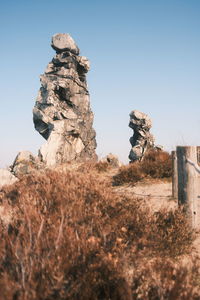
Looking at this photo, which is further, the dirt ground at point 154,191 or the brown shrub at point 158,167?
the brown shrub at point 158,167

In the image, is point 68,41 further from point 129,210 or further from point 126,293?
point 126,293

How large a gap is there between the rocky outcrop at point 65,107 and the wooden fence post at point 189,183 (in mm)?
23098

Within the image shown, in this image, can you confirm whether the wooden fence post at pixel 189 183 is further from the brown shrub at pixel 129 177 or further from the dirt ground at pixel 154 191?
the brown shrub at pixel 129 177

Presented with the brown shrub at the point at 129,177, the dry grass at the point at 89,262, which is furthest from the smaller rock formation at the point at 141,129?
the dry grass at the point at 89,262

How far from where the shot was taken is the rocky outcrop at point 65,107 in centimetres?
2987

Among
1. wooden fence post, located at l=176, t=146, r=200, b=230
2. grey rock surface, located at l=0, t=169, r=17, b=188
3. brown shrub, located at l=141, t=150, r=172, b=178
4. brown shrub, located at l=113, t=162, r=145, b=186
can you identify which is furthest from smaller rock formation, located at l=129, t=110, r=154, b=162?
wooden fence post, located at l=176, t=146, r=200, b=230

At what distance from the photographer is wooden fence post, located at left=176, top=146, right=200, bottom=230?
14.7ft

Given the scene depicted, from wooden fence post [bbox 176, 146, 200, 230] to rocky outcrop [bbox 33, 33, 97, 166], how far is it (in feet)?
75.8

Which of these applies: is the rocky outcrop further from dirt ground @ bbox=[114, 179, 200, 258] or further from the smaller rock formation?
dirt ground @ bbox=[114, 179, 200, 258]

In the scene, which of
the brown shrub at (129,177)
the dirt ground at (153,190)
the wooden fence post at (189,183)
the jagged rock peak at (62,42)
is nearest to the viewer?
the wooden fence post at (189,183)

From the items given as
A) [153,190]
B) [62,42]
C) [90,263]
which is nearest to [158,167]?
[153,190]

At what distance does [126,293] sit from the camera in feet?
7.32

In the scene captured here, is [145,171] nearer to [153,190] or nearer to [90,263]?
[153,190]

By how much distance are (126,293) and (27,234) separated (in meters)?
1.26
